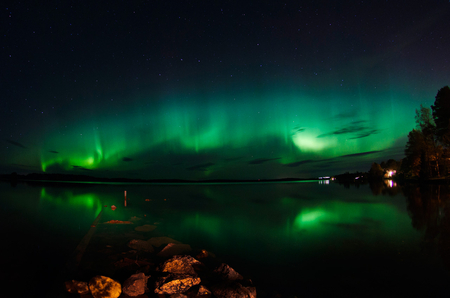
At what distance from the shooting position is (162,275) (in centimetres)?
614

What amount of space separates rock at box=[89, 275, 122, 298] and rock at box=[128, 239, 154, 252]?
10.9 ft

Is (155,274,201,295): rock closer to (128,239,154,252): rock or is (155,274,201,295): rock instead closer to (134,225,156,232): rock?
(128,239,154,252): rock

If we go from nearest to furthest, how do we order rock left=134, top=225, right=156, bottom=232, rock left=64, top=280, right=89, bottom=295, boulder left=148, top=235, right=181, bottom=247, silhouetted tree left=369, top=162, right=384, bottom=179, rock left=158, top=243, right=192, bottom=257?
rock left=64, top=280, right=89, bottom=295 → rock left=158, top=243, right=192, bottom=257 → boulder left=148, top=235, right=181, bottom=247 → rock left=134, top=225, right=156, bottom=232 → silhouetted tree left=369, top=162, right=384, bottom=179

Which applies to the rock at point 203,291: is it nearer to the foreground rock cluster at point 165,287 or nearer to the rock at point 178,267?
the foreground rock cluster at point 165,287

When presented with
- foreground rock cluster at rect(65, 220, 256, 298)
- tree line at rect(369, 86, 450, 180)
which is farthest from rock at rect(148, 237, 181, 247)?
tree line at rect(369, 86, 450, 180)

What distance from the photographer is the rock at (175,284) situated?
17.7 feet

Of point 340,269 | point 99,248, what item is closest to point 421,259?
point 340,269

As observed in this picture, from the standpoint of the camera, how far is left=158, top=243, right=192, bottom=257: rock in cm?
829

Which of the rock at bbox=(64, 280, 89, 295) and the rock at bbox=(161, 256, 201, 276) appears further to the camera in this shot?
the rock at bbox=(161, 256, 201, 276)

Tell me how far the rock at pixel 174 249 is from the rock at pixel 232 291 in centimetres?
327

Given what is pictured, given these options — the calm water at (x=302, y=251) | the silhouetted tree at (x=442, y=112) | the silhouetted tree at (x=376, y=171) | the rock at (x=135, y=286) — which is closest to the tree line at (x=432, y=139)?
the silhouetted tree at (x=442, y=112)

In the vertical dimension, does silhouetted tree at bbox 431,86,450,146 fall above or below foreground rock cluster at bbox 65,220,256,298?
above

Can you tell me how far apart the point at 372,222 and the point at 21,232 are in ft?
64.8

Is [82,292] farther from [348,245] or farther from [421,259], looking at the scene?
[421,259]
